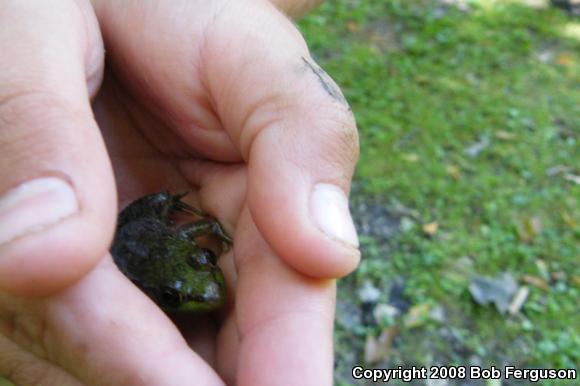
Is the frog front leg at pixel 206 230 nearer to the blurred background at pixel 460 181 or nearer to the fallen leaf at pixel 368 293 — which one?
the blurred background at pixel 460 181

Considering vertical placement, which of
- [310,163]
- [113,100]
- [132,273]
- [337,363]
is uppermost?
[310,163]

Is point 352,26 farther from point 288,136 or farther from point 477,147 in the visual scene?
point 288,136

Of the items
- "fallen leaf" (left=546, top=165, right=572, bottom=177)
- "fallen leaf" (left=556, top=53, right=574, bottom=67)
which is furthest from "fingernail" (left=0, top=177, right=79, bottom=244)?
"fallen leaf" (left=556, top=53, right=574, bottom=67)

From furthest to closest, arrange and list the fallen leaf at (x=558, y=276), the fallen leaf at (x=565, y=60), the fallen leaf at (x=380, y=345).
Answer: the fallen leaf at (x=565, y=60)
the fallen leaf at (x=558, y=276)
the fallen leaf at (x=380, y=345)

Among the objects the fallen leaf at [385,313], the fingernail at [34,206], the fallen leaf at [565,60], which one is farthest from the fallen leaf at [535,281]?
the fingernail at [34,206]

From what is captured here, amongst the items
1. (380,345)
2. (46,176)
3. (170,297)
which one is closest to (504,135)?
(380,345)

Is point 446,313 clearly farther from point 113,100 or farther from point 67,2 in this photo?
point 67,2

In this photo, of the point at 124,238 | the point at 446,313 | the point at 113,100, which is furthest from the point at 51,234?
the point at 446,313

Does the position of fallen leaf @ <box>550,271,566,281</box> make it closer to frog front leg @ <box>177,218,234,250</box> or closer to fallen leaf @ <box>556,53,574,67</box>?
frog front leg @ <box>177,218,234,250</box>
